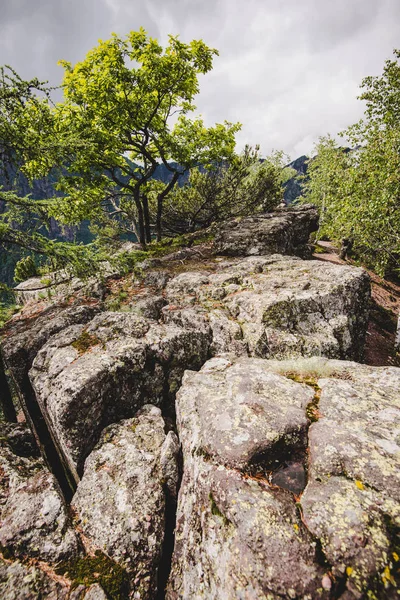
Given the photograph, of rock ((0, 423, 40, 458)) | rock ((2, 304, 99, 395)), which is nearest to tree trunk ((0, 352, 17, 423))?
rock ((2, 304, 99, 395))

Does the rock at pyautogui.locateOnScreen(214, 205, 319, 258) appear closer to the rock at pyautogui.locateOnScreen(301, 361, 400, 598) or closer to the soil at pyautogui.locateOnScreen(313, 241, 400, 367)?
the soil at pyautogui.locateOnScreen(313, 241, 400, 367)

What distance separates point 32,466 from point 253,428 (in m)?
Result: 4.58

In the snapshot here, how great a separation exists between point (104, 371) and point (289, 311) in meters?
4.78

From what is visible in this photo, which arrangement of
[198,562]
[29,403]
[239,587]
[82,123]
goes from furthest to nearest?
[82,123] < [29,403] < [198,562] < [239,587]

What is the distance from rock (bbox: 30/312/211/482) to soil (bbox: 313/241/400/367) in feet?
25.3

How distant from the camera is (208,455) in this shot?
341cm

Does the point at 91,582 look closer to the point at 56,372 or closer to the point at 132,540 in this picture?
the point at 132,540

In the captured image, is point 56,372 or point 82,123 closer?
point 56,372

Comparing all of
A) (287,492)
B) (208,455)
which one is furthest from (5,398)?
(287,492)

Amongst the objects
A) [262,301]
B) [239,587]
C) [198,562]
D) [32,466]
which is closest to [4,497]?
[32,466]

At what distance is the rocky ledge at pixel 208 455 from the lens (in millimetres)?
2510

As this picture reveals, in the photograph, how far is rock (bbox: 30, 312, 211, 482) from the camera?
4828 mm

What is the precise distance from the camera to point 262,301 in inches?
280

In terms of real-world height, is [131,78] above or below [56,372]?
above
